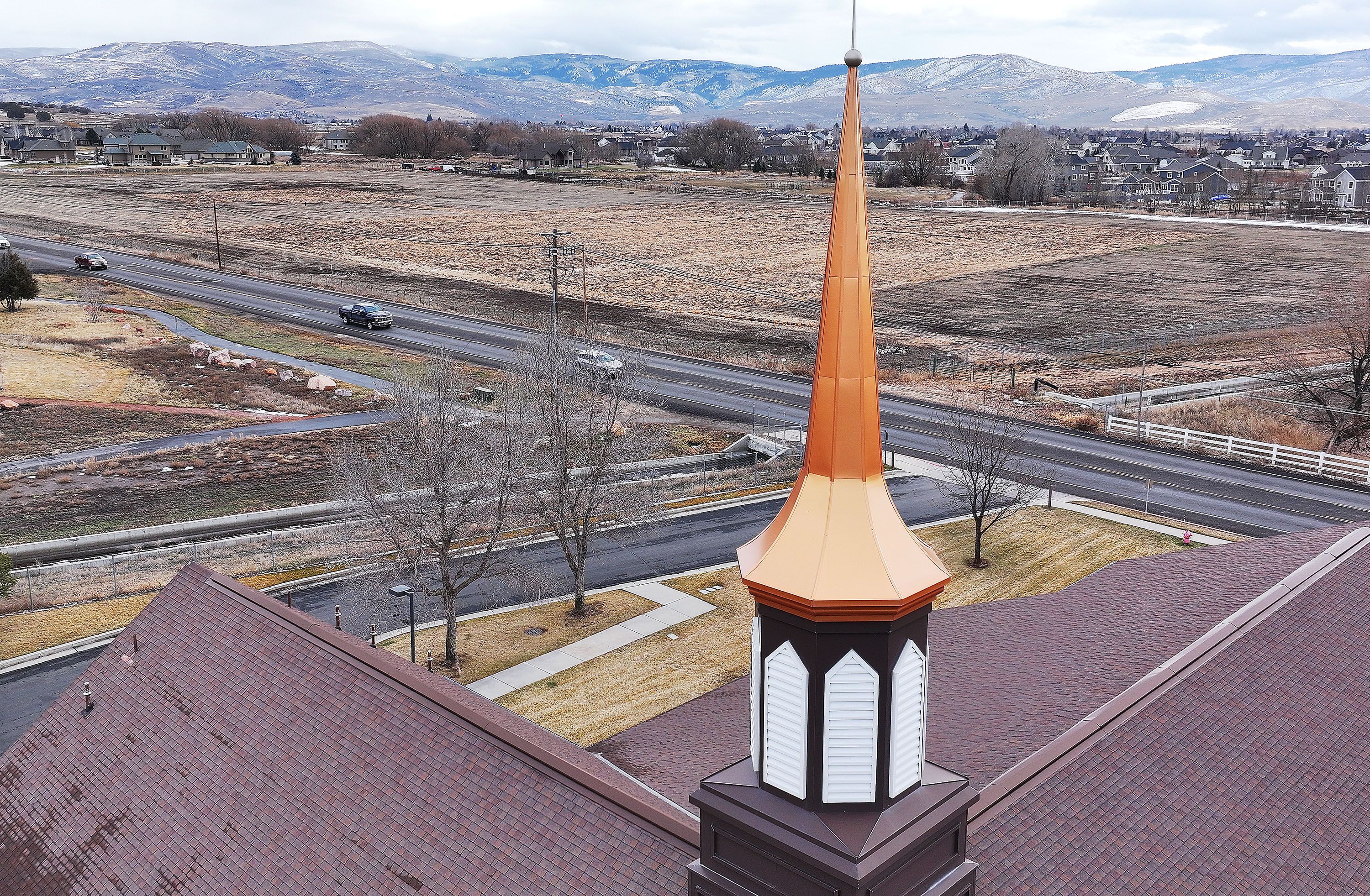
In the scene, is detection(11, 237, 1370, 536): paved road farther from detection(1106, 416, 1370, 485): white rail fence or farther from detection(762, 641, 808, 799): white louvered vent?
detection(762, 641, 808, 799): white louvered vent

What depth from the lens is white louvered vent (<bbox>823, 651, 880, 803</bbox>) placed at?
11234 mm

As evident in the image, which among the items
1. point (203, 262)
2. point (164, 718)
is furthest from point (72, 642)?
point (203, 262)

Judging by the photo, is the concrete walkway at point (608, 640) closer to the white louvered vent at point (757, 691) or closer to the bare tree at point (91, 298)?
the white louvered vent at point (757, 691)

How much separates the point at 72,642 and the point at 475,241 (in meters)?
112

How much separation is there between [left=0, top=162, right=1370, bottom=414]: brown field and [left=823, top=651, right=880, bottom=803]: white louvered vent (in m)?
59.9

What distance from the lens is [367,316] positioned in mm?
84188

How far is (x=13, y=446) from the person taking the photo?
55031 mm

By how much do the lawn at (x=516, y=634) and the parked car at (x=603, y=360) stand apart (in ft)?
71.9

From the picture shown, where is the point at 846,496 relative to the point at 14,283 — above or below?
above

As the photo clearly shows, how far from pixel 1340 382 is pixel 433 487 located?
5869cm

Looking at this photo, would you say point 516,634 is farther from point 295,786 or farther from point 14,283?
point 14,283

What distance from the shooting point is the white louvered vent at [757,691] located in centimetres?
1172

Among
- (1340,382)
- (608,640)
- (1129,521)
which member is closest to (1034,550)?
(1129,521)

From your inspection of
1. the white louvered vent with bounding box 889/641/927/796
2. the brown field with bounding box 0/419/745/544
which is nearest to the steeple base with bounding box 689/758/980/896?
the white louvered vent with bounding box 889/641/927/796
